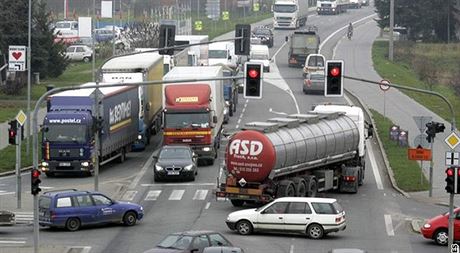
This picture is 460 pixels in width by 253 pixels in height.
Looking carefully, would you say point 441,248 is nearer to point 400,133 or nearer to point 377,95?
point 400,133

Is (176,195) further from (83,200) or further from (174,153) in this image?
(83,200)

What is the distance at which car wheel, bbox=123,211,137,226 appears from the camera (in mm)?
45656

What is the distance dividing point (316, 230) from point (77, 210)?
7.81m

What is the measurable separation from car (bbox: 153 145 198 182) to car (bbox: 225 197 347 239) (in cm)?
1336

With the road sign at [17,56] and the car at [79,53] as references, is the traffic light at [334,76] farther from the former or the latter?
the car at [79,53]

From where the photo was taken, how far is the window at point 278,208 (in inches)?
1718

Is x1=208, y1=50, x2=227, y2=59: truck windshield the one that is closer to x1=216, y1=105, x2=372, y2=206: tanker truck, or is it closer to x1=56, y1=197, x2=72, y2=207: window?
x1=216, y1=105, x2=372, y2=206: tanker truck

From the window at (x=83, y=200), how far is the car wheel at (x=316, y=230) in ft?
24.0

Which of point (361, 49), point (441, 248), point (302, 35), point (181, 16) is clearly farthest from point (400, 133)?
Answer: point (181, 16)

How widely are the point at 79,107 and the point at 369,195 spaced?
42.9ft

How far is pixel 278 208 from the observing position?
43.6 meters

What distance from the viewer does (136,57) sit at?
7206cm

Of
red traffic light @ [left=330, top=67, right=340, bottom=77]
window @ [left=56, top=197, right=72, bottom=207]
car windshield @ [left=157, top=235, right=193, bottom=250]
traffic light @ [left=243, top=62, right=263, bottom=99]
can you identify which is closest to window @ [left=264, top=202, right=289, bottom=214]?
traffic light @ [left=243, top=62, right=263, bottom=99]

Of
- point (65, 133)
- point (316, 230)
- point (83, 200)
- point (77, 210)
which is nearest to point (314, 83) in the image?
point (65, 133)
